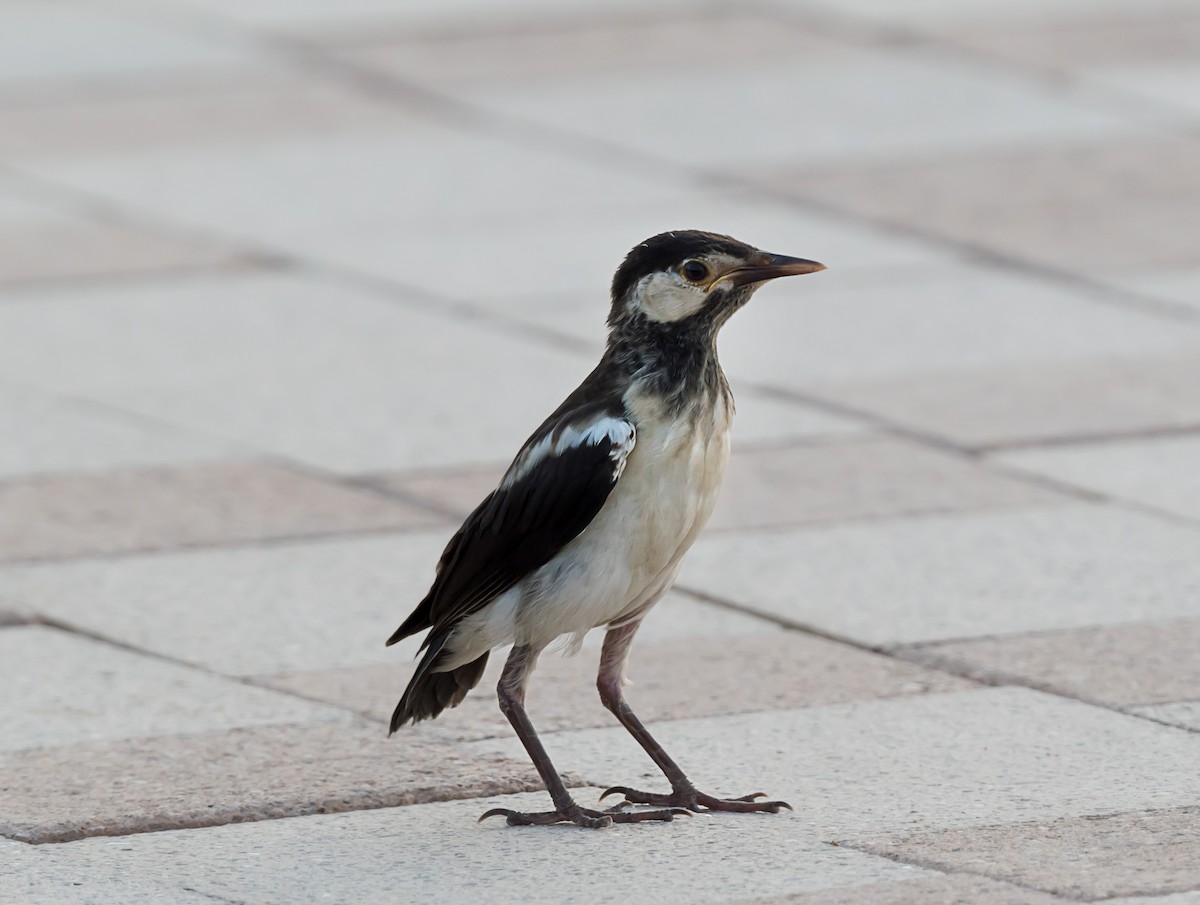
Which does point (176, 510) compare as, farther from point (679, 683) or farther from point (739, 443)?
point (679, 683)

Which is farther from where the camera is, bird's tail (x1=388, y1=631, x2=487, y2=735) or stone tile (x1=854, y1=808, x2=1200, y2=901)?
bird's tail (x1=388, y1=631, x2=487, y2=735)

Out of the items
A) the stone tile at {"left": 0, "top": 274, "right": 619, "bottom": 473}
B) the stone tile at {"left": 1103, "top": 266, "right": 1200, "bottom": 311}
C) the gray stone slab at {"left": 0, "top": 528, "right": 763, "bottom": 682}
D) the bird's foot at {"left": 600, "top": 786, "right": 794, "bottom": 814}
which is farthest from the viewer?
the stone tile at {"left": 1103, "top": 266, "right": 1200, "bottom": 311}

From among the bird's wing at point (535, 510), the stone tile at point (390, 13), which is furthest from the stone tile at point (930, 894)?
the stone tile at point (390, 13)

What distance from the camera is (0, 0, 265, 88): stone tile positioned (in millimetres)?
15117

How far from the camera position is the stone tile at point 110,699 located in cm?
637

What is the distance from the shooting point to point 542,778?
18.7 ft

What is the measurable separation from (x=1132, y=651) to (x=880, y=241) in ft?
16.5

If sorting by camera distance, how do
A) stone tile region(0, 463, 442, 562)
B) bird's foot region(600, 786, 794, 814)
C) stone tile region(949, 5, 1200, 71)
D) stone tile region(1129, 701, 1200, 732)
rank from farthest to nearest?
stone tile region(949, 5, 1200, 71), stone tile region(0, 463, 442, 562), stone tile region(1129, 701, 1200, 732), bird's foot region(600, 786, 794, 814)

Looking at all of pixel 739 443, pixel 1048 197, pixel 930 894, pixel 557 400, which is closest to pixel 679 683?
pixel 930 894

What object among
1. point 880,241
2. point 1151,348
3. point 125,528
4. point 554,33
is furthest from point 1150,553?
point 554,33

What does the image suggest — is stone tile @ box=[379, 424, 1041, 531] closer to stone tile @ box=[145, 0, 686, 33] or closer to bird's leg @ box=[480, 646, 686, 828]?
bird's leg @ box=[480, 646, 686, 828]

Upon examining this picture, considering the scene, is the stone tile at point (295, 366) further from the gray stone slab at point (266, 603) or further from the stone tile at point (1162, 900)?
the stone tile at point (1162, 900)

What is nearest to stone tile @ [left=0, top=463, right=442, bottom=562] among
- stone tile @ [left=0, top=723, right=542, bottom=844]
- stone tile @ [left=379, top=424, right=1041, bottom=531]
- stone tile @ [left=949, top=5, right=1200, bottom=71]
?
stone tile @ [left=379, top=424, right=1041, bottom=531]

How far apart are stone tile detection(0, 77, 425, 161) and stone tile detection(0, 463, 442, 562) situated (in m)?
5.04
